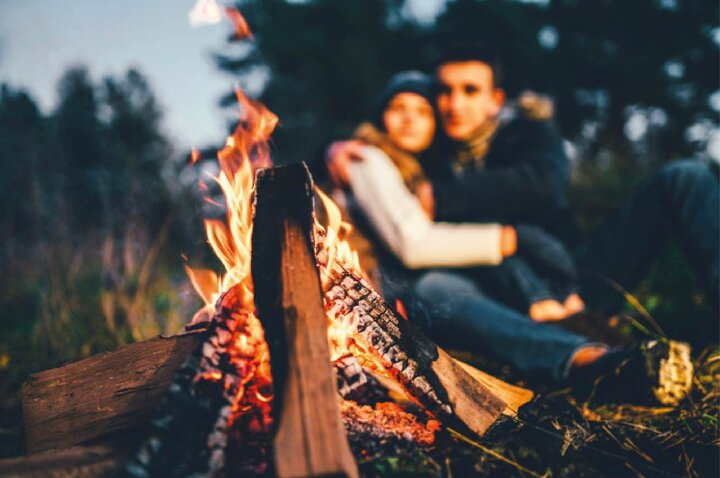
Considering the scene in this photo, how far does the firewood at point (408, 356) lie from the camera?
1.24 metres

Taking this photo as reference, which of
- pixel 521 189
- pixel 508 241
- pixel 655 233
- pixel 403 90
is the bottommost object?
pixel 655 233

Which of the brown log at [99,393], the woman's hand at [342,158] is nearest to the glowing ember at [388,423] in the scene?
the brown log at [99,393]

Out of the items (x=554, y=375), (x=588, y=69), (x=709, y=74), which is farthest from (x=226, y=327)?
(x=709, y=74)

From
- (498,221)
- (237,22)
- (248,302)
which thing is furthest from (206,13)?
(498,221)

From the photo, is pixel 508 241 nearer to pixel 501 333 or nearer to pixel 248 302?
pixel 501 333

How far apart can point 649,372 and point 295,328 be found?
1399 mm

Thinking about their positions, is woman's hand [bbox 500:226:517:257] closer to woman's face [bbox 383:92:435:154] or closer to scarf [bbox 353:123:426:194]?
scarf [bbox 353:123:426:194]

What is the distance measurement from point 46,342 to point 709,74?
1351 centimetres

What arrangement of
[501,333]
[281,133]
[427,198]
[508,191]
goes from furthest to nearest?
[281,133] < [427,198] < [508,191] < [501,333]

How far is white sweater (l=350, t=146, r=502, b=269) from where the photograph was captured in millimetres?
2656

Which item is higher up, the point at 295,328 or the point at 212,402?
the point at 295,328

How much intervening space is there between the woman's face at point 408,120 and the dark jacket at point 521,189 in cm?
40

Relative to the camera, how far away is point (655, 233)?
265 cm

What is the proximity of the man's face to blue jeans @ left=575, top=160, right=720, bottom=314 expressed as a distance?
1135 millimetres
